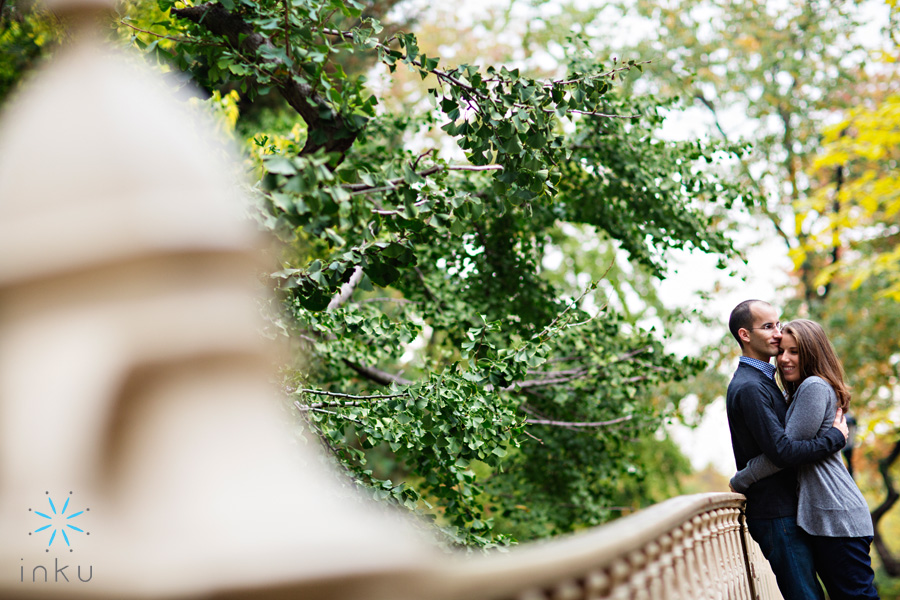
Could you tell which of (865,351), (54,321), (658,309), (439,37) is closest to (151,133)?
(54,321)

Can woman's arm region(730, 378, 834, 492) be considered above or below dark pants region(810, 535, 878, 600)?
above

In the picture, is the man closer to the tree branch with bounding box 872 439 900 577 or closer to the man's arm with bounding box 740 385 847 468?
the man's arm with bounding box 740 385 847 468

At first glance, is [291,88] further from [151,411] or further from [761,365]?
[761,365]

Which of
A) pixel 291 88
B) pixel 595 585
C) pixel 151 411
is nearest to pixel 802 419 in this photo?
pixel 595 585

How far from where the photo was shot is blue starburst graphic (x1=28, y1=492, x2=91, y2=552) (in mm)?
1208

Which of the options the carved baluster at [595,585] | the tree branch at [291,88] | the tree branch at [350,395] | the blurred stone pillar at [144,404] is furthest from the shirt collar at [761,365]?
the blurred stone pillar at [144,404]

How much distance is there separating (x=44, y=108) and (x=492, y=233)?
19.9 ft

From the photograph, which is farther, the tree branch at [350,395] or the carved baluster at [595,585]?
the tree branch at [350,395]

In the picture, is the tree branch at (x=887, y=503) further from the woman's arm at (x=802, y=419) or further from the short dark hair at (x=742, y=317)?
the woman's arm at (x=802, y=419)

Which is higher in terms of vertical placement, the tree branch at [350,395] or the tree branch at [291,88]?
the tree branch at [291,88]

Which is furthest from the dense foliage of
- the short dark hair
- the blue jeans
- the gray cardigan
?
the blue jeans

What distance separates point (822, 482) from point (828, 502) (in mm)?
94

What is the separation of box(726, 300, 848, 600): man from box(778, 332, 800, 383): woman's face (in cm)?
4

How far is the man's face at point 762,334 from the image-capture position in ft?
13.0
